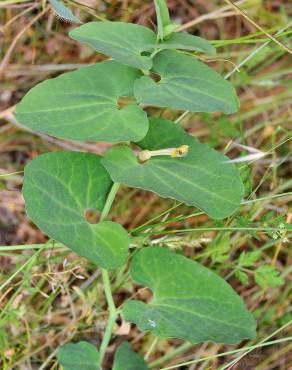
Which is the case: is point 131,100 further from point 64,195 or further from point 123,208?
point 64,195

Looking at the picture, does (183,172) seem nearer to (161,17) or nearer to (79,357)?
(161,17)

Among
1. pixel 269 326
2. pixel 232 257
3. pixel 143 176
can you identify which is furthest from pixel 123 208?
pixel 143 176

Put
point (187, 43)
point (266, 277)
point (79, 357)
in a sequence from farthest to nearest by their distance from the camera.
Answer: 1. point (266, 277)
2. point (79, 357)
3. point (187, 43)

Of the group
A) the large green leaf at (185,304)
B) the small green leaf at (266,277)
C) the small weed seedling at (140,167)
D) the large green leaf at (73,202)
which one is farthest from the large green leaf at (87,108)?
the small green leaf at (266,277)

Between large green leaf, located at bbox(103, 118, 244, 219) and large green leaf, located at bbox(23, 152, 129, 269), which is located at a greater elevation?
large green leaf, located at bbox(103, 118, 244, 219)

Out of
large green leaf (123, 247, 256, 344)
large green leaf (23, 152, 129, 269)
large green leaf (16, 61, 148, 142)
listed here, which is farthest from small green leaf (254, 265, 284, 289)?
large green leaf (16, 61, 148, 142)

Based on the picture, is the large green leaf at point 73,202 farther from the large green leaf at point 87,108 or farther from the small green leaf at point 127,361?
the small green leaf at point 127,361

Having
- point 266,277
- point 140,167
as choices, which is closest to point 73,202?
point 140,167

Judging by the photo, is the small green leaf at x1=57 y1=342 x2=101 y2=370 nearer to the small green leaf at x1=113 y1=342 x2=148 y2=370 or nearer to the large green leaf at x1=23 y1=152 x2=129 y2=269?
the small green leaf at x1=113 y1=342 x2=148 y2=370
